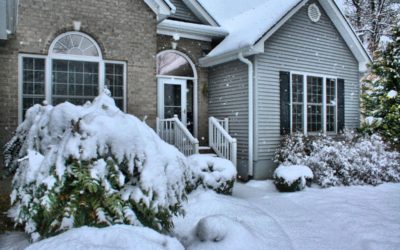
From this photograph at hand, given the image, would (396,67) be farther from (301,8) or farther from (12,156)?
(12,156)

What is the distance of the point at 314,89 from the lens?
11602 mm

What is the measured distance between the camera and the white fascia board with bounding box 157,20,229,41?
34.0 ft

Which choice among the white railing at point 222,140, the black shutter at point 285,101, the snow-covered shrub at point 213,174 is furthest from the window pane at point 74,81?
the black shutter at point 285,101

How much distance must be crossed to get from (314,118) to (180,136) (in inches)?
187

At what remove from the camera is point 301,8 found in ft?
36.3

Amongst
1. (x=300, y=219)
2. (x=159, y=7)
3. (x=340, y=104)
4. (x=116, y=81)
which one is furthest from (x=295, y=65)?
(x=300, y=219)


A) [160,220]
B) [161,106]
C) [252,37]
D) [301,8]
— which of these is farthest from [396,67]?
[160,220]

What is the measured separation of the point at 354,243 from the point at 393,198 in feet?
11.6

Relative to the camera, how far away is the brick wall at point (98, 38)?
7727 millimetres

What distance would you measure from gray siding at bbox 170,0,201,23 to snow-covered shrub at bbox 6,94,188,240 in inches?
336

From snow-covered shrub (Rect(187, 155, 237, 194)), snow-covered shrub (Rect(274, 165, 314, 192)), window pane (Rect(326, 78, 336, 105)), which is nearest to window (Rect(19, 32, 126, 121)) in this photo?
snow-covered shrub (Rect(187, 155, 237, 194))

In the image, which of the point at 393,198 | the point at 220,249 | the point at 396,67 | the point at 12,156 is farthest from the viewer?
the point at 396,67

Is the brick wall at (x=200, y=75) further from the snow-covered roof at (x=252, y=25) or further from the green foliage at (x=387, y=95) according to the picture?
the green foliage at (x=387, y=95)

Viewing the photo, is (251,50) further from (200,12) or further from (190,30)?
(200,12)
